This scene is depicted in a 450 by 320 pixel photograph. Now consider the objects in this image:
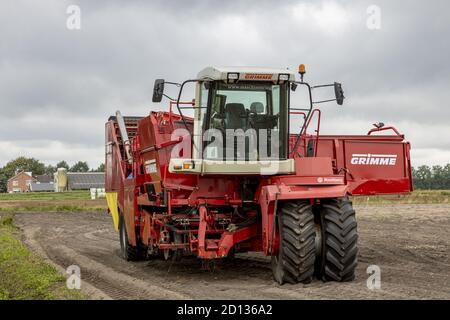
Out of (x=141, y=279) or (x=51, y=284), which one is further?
(x=141, y=279)

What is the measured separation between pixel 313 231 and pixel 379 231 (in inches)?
385

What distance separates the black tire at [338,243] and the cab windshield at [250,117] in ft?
3.97

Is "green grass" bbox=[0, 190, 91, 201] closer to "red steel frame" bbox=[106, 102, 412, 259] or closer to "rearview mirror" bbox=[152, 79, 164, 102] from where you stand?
"red steel frame" bbox=[106, 102, 412, 259]

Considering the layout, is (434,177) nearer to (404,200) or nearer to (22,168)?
(404,200)

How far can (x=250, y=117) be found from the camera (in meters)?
9.29

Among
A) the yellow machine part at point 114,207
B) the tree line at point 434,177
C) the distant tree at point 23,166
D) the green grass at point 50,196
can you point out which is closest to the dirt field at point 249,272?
the yellow machine part at point 114,207

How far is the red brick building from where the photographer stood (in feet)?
420

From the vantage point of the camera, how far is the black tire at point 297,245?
27.3 feet

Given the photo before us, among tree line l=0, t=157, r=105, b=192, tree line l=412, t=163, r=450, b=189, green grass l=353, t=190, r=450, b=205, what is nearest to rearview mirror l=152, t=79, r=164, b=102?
green grass l=353, t=190, r=450, b=205

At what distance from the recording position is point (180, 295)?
795cm

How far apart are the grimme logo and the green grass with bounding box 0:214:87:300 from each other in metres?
5.29

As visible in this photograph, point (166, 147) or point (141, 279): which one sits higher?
point (166, 147)
